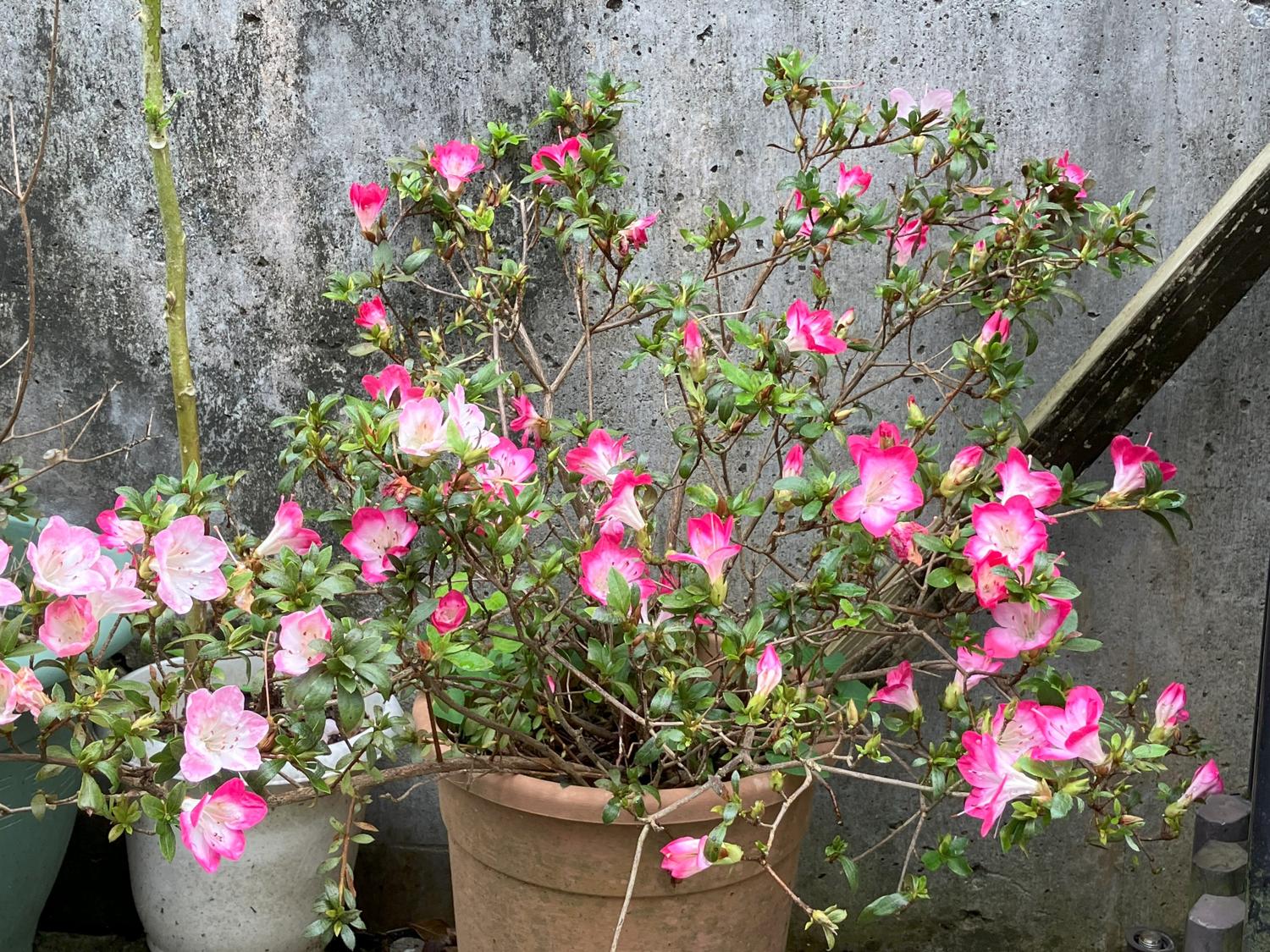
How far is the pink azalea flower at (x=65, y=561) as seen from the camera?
1234 millimetres

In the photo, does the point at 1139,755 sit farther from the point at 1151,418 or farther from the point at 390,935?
the point at 390,935

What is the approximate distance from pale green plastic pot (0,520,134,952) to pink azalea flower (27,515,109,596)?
584 mm

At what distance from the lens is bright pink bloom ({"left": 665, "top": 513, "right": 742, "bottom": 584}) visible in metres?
1.37

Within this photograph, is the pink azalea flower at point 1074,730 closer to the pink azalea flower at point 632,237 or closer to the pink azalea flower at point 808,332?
the pink azalea flower at point 808,332

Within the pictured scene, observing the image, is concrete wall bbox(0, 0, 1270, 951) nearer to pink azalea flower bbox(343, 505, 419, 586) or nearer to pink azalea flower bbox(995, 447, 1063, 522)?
pink azalea flower bbox(995, 447, 1063, 522)

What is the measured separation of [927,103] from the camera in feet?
6.05

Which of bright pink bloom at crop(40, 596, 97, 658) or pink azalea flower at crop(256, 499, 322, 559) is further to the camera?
pink azalea flower at crop(256, 499, 322, 559)

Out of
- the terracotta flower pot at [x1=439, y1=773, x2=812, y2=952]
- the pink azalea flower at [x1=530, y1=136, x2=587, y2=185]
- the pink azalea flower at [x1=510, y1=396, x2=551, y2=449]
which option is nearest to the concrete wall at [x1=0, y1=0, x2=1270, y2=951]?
the pink azalea flower at [x1=530, y1=136, x2=587, y2=185]

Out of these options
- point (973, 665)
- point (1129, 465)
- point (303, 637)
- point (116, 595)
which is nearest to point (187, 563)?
Result: point (116, 595)

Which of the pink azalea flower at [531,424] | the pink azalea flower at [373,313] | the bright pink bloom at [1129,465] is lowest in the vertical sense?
the pink azalea flower at [531,424]

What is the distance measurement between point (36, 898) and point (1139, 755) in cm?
180

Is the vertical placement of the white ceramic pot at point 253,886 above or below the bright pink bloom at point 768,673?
below

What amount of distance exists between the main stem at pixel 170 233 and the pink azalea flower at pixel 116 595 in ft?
1.88

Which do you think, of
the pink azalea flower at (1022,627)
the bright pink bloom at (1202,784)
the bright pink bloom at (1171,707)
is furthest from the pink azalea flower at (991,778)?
the bright pink bloom at (1202,784)
